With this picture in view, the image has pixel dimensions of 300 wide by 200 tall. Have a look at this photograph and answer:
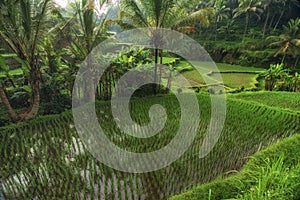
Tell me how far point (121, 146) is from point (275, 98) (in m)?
4.48

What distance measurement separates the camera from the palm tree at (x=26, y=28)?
3.89m

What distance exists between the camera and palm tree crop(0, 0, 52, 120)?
3.89 metres

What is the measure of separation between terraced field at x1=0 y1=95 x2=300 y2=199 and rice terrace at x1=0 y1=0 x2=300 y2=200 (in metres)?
0.02

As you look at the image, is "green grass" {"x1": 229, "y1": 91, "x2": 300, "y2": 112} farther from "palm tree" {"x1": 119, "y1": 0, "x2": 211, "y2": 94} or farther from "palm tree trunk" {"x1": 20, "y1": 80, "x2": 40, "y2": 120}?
"palm tree trunk" {"x1": 20, "y1": 80, "x2": 40, "y2": 120}

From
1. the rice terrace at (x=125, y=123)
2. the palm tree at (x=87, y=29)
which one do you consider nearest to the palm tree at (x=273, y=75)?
the rice terrace at (x=125, y=123)

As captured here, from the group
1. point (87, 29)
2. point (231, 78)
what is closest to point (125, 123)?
point (87, 29)

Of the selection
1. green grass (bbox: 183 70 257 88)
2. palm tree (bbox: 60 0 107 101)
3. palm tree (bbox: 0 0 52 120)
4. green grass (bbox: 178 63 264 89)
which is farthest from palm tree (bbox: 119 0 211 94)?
green grass (bbox: 183 70 257 88)

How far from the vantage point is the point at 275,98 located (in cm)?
594

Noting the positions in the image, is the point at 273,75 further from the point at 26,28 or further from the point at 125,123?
the point at 26,28

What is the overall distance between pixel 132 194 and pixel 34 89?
328 cm

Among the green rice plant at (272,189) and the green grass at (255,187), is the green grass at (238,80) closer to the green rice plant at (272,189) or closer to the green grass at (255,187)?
the green grass at (255,187)

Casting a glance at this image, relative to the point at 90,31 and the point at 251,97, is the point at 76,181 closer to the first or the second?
the point at 90,31

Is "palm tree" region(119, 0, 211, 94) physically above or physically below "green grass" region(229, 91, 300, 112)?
above

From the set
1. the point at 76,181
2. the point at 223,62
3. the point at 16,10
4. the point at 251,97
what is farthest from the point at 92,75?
the point at 223,62
